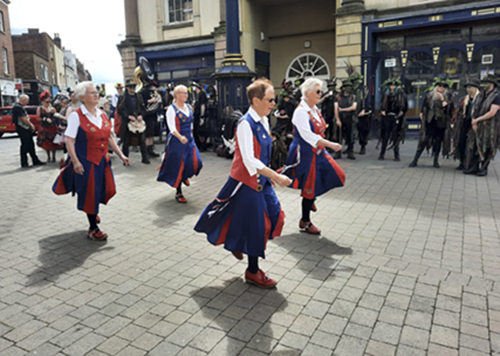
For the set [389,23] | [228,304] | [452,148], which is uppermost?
[389,23]

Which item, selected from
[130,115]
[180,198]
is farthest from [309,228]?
[130,115]

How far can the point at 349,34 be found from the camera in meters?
14.7

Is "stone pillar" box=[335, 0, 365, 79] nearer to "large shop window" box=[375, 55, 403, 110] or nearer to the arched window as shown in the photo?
"large shop window" box=[375, 55, 403, 110]

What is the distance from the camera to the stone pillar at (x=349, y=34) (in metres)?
14.5

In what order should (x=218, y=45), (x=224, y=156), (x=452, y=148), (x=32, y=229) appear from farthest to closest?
(x=218, y=45)
(x=224, y=156)
(x=452, y=148)
(x=32, y=229)

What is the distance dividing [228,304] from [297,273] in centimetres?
89

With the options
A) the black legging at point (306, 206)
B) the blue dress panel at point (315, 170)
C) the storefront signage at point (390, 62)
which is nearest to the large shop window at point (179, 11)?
the storefront signage at point (390, 62)

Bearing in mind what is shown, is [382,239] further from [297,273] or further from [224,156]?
[224,156]

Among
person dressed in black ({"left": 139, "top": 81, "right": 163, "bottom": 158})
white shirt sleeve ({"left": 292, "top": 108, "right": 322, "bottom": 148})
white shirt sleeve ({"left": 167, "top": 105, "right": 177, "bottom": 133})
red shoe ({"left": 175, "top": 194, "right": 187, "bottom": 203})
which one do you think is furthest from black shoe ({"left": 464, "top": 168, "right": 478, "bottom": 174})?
person dressed in black ({"left": 139, "top": 81, "right": 163, "bottom": 158})

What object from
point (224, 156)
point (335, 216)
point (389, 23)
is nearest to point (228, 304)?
point (335, 216)

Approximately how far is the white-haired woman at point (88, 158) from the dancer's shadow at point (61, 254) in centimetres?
20

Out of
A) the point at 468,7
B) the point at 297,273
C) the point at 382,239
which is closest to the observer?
the point at 297,273

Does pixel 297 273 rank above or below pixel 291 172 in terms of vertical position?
below

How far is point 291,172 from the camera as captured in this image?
4957mm
